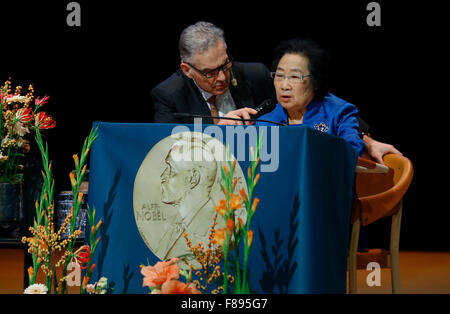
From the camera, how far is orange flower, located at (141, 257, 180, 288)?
5.33 feet

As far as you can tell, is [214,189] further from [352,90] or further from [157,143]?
[352,90]

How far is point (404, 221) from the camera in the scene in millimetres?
4676

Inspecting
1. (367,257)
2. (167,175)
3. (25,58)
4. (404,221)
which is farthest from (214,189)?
→ (404,221)

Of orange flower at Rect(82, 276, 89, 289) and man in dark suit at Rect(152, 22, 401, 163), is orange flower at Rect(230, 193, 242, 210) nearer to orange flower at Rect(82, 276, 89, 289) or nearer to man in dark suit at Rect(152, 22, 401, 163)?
orange flower at Rect(82, 276, 89, 289)

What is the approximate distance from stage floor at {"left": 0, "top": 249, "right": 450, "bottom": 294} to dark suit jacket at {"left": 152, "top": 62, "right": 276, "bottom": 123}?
108cm

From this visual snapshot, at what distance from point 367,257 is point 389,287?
50.1 inches

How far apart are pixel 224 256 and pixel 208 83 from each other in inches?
57.1

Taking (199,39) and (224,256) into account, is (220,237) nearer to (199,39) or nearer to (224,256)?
(224,256)

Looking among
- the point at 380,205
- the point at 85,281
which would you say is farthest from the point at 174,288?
the point at 380,205

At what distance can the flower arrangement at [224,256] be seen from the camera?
5.22ft

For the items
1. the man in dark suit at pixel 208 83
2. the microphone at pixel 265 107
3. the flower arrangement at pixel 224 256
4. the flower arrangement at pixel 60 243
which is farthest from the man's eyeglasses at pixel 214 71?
the flower arrangement at pixel 224 256

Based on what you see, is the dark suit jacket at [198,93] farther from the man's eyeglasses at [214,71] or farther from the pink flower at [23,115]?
the pink flower at [23,115]

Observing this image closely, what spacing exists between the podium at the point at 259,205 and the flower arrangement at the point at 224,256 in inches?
2.0

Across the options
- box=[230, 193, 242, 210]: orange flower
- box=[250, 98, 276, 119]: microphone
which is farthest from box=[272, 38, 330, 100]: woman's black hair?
box=[230, 193, 242, 210]: orange flower
